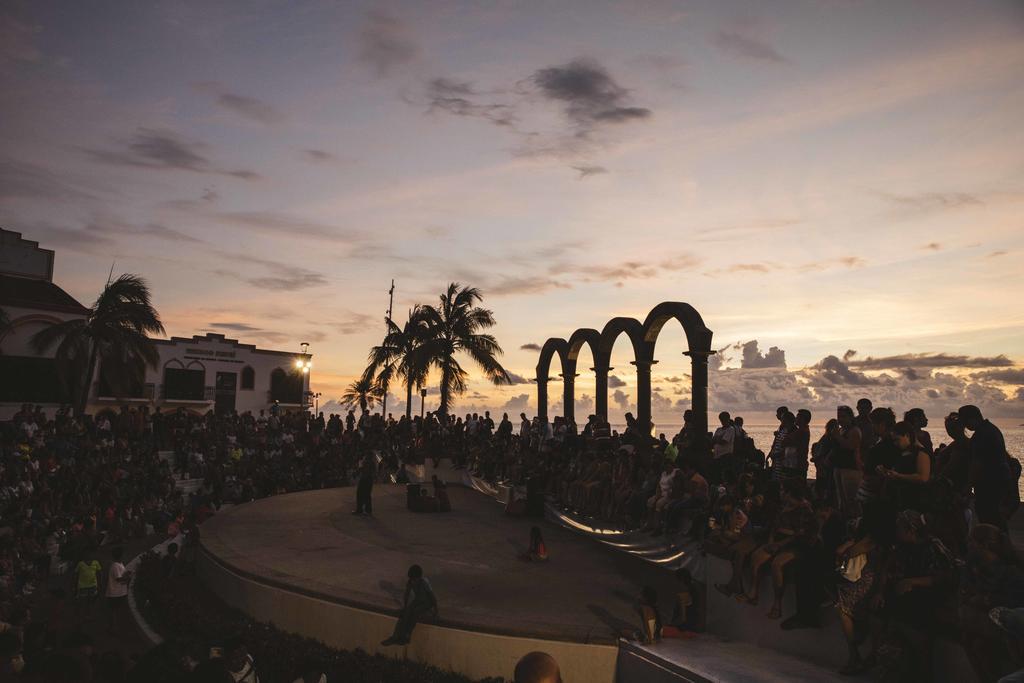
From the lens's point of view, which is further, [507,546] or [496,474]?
[496,474]

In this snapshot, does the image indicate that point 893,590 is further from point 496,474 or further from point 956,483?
point 496,474

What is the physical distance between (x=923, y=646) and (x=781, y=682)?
1718 millimetres

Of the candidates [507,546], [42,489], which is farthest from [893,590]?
[42,489]

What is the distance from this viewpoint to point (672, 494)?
46.0 feet

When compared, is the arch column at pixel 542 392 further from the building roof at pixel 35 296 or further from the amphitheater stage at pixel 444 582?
the building roof at pixel 35 296

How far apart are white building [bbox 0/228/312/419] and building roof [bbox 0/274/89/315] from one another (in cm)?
4

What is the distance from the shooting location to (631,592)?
Result: 43.8 ft

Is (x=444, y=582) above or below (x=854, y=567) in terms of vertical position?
below

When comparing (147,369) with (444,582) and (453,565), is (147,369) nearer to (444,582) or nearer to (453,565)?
(453,565)

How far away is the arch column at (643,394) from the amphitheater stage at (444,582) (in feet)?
12.4

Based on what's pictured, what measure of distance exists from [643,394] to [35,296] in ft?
108

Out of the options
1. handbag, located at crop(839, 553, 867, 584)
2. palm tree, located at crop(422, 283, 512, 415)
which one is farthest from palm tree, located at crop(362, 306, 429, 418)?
handbag, located at crop(839, 553, 867, 584)

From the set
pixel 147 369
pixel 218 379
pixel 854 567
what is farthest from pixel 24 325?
pixel 854 567

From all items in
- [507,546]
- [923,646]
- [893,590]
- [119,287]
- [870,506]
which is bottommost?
[507,546]
